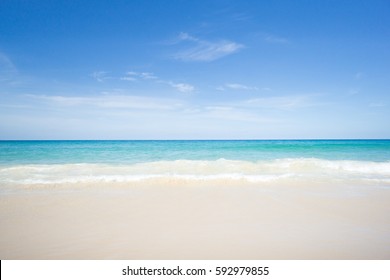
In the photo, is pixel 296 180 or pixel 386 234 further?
pixel 296 180

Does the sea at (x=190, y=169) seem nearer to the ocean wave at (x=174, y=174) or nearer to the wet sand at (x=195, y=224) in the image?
the ocean wave at (x=174, y=174)

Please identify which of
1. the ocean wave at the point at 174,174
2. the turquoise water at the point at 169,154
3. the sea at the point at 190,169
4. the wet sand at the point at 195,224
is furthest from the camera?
the turquoise water at the point at 169,154

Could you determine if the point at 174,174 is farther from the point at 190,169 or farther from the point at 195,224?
the point at 195,224

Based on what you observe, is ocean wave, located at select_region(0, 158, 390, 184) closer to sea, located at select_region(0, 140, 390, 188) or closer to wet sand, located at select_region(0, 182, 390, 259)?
sea, located at select_region(0, 140, 390, 188)

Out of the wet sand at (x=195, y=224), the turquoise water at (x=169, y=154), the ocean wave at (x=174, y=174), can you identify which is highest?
the turquoise water at (x=169, y=154)

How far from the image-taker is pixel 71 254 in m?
3.81

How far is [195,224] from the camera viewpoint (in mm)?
4832

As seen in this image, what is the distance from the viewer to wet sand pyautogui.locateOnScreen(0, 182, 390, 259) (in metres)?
3.85

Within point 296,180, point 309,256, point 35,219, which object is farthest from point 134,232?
point 296,180

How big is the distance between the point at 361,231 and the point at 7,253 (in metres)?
6.49

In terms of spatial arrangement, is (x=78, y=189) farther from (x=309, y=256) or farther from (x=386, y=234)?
(x=386, y=234)

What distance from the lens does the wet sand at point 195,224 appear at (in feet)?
12.6

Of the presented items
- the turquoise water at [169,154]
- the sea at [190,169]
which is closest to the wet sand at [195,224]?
the sea at [190,169]
